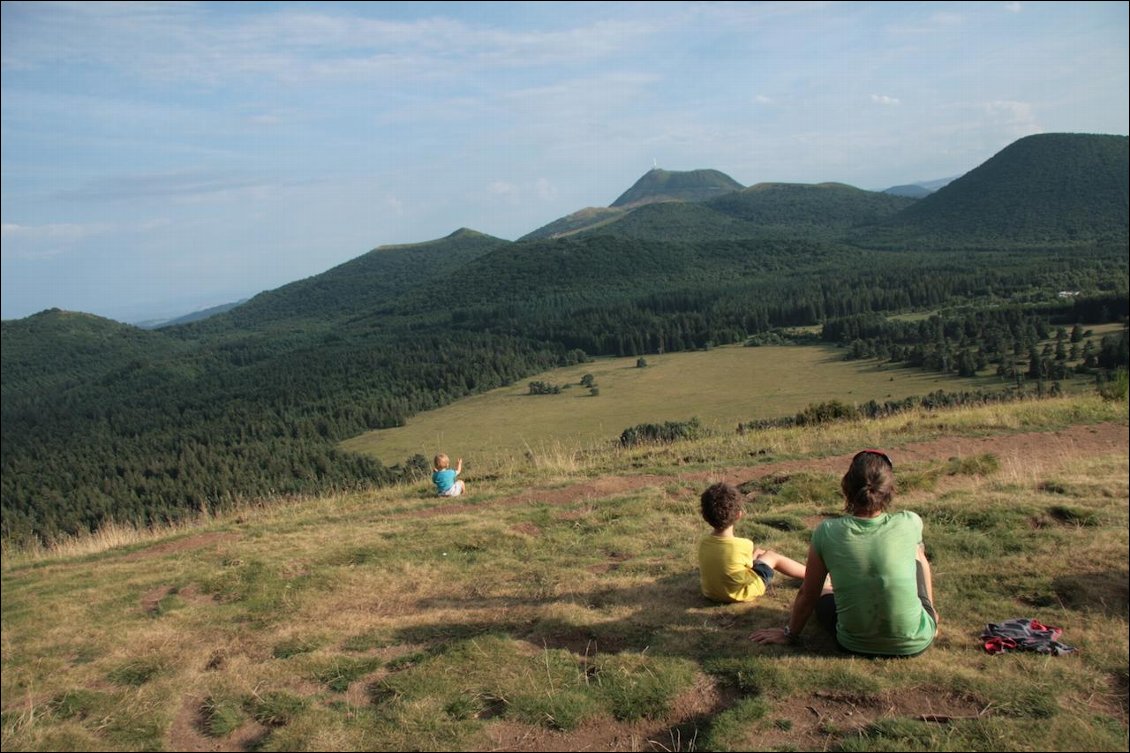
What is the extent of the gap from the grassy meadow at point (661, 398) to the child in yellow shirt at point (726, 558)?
3586 centimetres

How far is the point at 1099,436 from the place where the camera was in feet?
37.9

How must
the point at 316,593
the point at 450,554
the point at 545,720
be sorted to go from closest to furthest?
the point at 545,720, the point at 316,593, the point at 450,554

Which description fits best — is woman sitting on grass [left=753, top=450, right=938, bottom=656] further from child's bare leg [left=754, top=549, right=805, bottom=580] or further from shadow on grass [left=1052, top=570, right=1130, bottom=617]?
shadow on grass [left=1052, top=570, right=1130, bottom=617]

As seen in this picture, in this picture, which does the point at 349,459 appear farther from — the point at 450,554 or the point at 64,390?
the point at 64,390

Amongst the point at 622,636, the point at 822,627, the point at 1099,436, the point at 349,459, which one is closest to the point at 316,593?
the point at 622,636

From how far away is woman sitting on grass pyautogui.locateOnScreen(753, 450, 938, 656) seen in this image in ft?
15.1

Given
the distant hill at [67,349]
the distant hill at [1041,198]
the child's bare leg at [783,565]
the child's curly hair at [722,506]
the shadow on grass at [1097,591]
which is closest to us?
the shadow on grass at [1097,591]

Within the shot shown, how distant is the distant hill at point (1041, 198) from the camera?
5763 inches

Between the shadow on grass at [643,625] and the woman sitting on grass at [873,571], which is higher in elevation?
the woman sitting on grass at [873,571]

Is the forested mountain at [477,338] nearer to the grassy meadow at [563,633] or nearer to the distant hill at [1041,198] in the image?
the distant hill at [1041,198]

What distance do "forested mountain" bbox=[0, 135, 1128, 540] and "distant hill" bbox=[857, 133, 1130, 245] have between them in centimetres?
66

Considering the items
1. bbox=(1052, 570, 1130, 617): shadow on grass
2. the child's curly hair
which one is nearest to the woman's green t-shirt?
the child's curly hair

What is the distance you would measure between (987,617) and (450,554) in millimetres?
5613

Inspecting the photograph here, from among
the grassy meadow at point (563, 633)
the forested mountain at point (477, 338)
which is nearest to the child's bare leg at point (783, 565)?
the grassy meadow at point (563, 633)
